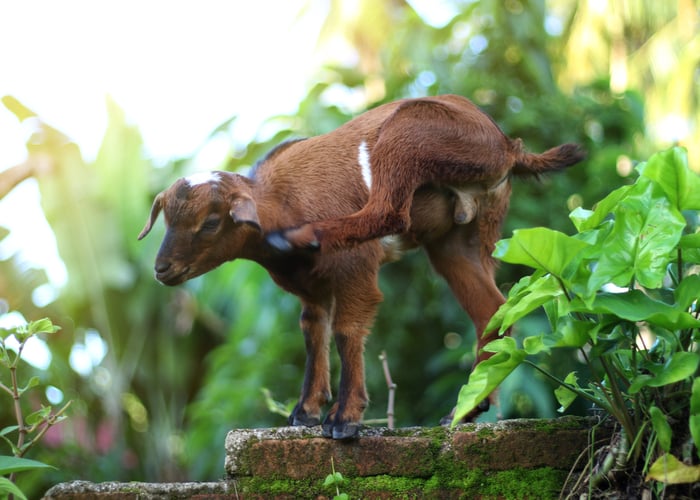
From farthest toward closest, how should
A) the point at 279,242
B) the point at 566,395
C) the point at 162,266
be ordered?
the point at 279,242 < the point at 162,266 < the point at 566,395

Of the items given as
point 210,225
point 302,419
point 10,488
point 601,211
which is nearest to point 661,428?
point 601,211

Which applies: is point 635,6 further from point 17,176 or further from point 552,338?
point 552,338

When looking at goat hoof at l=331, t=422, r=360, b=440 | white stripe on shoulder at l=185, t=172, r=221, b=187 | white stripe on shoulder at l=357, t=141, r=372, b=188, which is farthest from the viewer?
white stripe on shoulder at l=357, t=141, r=372, b=188

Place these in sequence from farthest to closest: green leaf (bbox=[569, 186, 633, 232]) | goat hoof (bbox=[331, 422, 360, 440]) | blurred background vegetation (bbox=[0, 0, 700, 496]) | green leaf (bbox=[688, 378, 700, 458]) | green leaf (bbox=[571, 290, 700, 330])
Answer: blurred background vegetation (bbox=[0, 0, 700, 496]) < goat hoof (bbox=[331, 422, 360, 440]) < green leaf (bbox=[569, 186, 633, 232]) < green leaf (bbox=[571, 290, 700, 330]) < green leaf (bbox=[688, 378, 700, 458])

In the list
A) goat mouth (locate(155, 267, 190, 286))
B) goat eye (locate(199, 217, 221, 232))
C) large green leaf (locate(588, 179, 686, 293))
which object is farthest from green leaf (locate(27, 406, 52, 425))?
large green leaf (locate(588, 179, 686, 293))

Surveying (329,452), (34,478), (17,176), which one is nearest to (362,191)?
(329,452)

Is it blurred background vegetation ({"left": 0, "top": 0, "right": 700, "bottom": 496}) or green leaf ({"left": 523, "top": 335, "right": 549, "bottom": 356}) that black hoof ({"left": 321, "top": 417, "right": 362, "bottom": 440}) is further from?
blurred background vegetation ({"left": 0, "top": 0, "right": 700, "bottom": 496})

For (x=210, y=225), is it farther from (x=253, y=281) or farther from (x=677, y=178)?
(x=253, y=281)

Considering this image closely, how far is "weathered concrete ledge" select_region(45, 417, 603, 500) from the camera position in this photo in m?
2.59

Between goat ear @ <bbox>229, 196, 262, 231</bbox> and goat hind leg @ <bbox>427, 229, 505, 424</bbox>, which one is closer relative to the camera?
goat ear @ <bbox>229, 196, 262, 231</bbox>

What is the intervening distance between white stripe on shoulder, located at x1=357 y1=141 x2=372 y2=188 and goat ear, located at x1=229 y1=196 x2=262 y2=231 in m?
0.46

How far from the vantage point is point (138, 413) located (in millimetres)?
10133

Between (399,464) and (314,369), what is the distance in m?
0.66

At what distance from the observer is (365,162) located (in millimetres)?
3174
